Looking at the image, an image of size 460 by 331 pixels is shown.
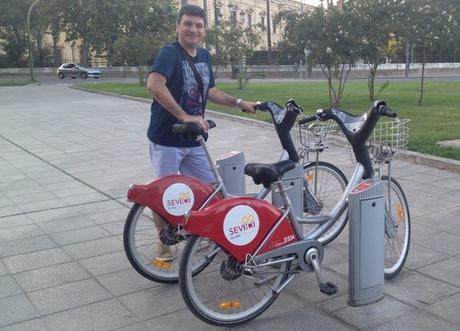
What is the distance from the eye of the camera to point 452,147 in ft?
27.6

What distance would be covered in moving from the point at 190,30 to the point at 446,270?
99.6 inches

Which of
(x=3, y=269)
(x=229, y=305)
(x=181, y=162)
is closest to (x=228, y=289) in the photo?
(x=229, y=305)

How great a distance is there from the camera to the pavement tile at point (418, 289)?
3689 millimetres

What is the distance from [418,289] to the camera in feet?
12.6

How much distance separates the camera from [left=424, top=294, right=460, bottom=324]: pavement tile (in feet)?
11.2

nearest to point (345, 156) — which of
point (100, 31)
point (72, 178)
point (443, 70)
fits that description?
point (72, 178)

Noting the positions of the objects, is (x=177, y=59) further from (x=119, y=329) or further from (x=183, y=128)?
(x=119, y=329)

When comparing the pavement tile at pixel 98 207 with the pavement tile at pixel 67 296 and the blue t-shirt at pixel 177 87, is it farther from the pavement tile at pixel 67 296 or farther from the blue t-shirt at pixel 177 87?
the blue t-shirt at pixel 177 87

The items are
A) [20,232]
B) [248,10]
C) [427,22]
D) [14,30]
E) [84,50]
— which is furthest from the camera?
[248,10]

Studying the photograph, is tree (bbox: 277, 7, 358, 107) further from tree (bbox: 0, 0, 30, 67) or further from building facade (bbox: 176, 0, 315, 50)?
building facade (bbox: 176, 0, 315, 50)

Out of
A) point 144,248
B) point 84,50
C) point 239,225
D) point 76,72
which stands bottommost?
point 76,72

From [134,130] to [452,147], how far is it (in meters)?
6.85

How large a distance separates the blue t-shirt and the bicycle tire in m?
1.10

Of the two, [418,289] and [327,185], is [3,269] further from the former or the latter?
[418,289]
